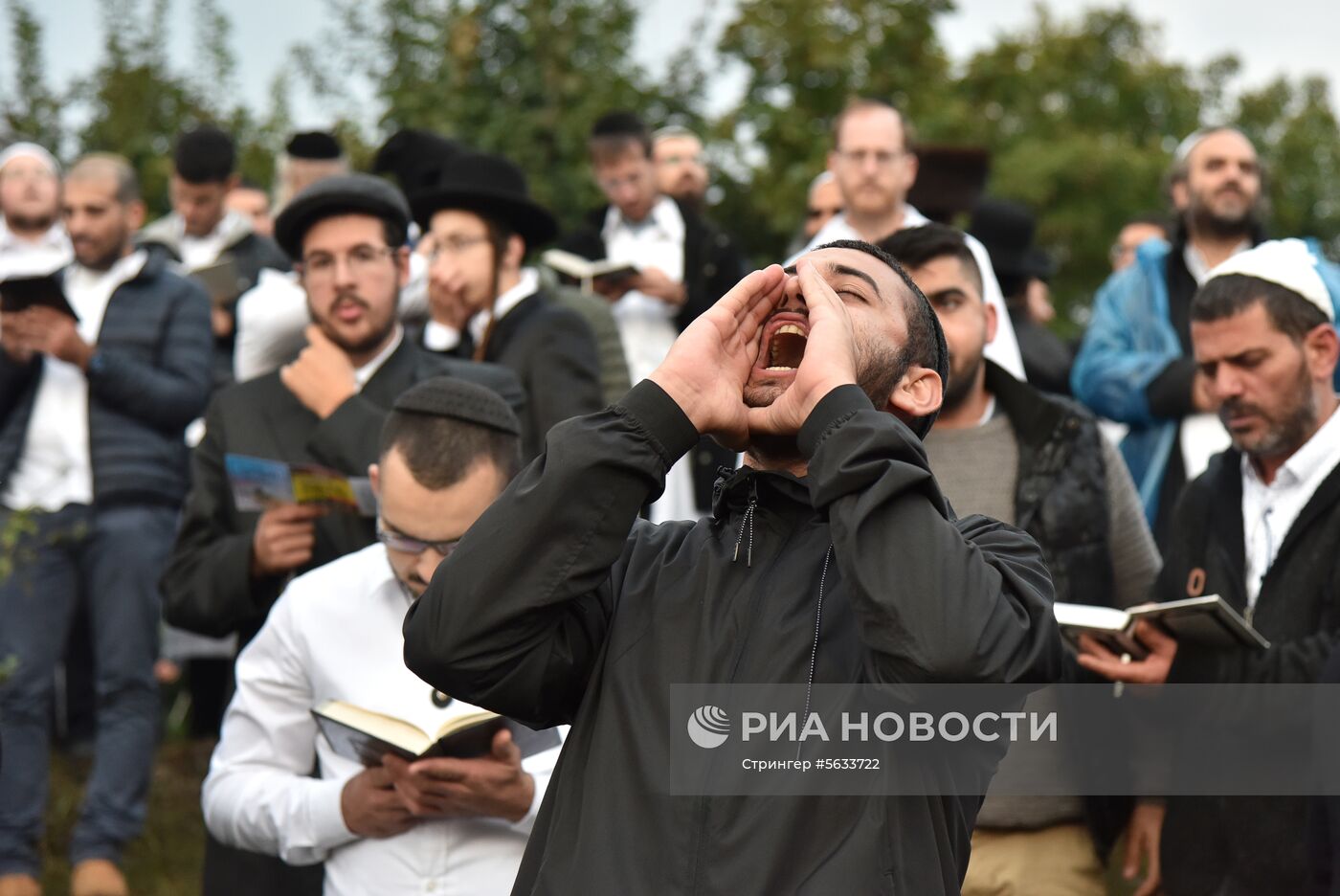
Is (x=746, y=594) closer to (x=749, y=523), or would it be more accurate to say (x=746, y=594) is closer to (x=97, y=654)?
(x=749, y=523)

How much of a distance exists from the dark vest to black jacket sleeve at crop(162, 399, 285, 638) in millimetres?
2196

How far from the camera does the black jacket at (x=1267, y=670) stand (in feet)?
14.8

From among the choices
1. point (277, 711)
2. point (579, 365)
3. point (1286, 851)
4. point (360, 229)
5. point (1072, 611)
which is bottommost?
point (1286, 851)

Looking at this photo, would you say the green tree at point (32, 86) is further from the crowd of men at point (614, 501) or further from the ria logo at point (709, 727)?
the ria logo at point (709, 727)

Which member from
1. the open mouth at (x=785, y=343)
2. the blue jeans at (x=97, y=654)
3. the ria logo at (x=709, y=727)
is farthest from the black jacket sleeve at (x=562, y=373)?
the ria logo at (x=709, y=727)

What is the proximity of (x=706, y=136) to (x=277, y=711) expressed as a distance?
7.55 meters

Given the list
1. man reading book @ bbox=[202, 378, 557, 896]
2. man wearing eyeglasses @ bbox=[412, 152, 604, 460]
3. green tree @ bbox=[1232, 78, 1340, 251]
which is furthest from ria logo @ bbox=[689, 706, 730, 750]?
green tree @ bbox=[1232, 78, 1340, 251]

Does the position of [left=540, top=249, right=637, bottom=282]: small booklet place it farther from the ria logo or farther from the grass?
the ria logo

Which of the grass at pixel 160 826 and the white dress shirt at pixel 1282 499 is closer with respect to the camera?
the white dress shirt at pixel 1282 499

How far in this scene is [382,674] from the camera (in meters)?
4.36

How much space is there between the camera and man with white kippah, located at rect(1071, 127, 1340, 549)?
6.56m

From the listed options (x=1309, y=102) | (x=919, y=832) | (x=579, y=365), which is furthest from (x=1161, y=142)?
(x=919, y=832)

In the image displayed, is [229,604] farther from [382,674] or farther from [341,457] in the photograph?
[382,674]

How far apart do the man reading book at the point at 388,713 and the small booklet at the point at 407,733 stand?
0.03m
